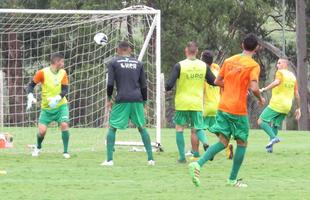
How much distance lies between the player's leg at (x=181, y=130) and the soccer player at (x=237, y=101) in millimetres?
3482

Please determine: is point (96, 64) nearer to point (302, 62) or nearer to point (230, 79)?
point (230, 79)

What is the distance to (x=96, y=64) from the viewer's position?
25562 mm

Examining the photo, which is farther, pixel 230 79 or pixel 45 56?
pixel 45 56

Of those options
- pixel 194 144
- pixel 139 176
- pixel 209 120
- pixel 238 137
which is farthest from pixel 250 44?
pixel 209 120

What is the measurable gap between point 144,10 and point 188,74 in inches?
158

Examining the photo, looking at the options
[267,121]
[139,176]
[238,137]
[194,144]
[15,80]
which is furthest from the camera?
[15,80]

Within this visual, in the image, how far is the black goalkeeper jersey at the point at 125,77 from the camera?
15.9 meters

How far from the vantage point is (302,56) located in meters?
45.1

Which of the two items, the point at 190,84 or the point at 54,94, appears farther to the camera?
the point at 54,94

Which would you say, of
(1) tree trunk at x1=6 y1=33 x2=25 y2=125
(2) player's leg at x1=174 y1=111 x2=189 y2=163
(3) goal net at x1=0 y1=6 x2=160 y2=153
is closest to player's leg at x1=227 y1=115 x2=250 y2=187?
(2) player's leg at x1=174 y1=111 x2=189 y2=163

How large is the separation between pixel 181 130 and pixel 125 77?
149 cm

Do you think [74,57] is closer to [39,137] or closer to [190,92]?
[39,137]

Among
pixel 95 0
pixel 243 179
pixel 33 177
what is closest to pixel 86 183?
pixel 33 177

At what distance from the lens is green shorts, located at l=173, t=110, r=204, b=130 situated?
16797 millimetres
